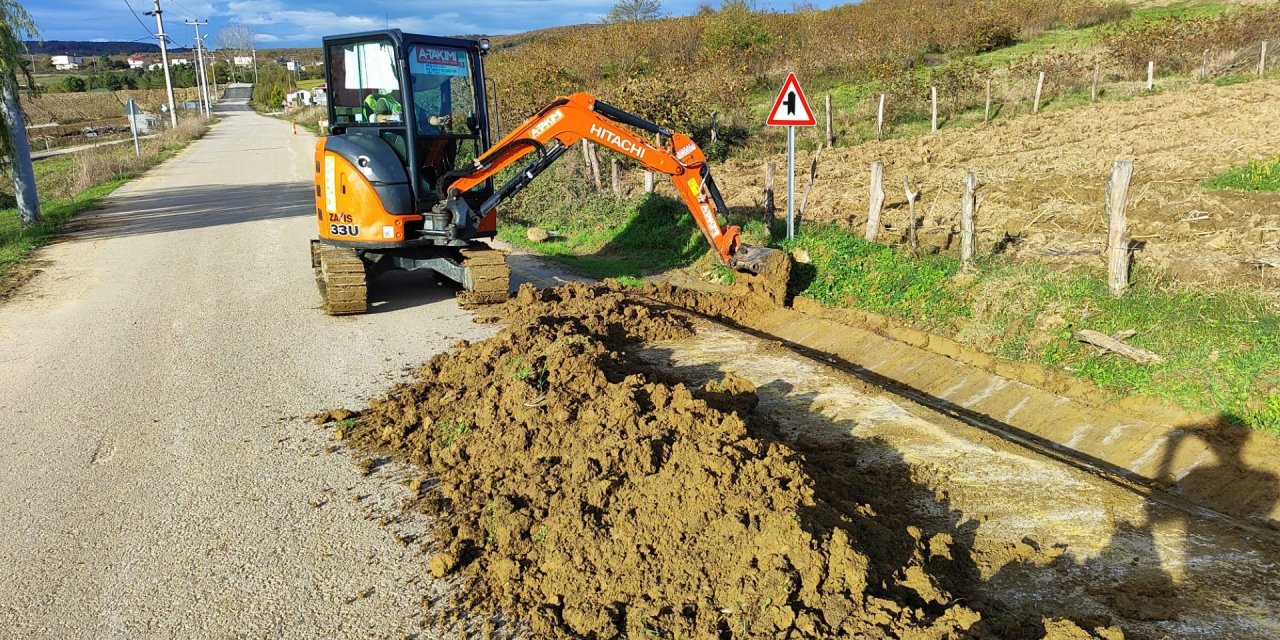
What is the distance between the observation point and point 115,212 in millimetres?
17688

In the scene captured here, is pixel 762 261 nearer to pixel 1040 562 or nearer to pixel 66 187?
pixel 1040 562

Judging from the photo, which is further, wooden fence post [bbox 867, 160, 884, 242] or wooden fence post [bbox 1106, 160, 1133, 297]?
wooden fence post [bbox 867, 160, 884, 242]

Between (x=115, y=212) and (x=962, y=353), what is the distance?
18013mm

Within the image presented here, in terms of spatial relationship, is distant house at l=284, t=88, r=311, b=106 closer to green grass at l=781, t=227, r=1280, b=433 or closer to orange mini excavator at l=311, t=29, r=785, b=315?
orange mini excavator at l=311, t=29, r=785, b=315

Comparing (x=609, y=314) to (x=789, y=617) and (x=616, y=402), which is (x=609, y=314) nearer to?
(x=616, y=402)

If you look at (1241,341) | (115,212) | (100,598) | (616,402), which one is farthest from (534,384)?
(115,212)

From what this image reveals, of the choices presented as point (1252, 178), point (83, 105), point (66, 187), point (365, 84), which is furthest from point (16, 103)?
point (83, 105)

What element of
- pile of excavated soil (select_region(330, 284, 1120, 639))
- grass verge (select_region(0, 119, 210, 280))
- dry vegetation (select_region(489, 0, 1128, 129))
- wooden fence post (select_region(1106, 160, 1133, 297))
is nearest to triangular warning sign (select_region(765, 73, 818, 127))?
wooden fence post (select_region(1106, 160, 1133, 297))

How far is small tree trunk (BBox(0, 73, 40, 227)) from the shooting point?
15.5 metres

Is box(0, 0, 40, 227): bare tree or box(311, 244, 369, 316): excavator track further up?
box(0, 0, 40, 227): bare tree

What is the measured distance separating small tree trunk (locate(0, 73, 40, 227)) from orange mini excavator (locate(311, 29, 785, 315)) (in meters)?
10.7

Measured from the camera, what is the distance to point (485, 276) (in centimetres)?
900

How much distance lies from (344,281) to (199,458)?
11.0ft

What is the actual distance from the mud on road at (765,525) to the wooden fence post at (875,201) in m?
4.47
